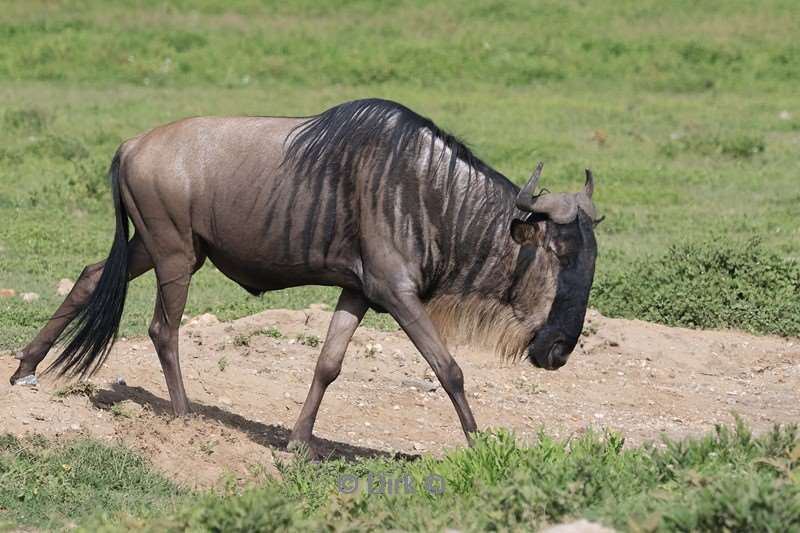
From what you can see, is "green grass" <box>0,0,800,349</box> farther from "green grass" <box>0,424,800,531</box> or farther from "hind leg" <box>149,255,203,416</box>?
"green grass" <box>0,424,800,531</box>

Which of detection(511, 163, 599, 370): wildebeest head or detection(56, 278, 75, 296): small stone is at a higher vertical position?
detection(511, 163, 599, 370): wildebeest head

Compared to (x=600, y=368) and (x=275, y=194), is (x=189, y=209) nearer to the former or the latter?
(x=275, y=194)

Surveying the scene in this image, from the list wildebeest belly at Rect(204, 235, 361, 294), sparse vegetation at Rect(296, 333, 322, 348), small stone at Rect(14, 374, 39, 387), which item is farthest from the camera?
sparse vegetation at Rect(296, 333, 322, 348)

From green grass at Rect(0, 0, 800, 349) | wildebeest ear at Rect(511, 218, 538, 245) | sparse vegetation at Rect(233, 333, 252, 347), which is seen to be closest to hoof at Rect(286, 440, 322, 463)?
wildebeest ear at Rect(511, 218, 538, 245)

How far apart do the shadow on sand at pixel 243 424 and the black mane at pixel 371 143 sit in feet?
4.71

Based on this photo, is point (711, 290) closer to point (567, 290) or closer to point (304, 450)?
point (567, 290)

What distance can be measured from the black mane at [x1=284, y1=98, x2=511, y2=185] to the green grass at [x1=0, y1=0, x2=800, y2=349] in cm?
266

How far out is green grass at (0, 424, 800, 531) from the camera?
4.66 m

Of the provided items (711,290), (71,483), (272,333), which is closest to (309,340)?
(272,333)

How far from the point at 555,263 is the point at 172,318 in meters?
2.08

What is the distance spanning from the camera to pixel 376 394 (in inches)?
323

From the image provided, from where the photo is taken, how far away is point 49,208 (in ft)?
42.1

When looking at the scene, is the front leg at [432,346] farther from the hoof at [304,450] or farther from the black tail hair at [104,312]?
the black tail hair at [104,312]

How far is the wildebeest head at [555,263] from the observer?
263 inches
